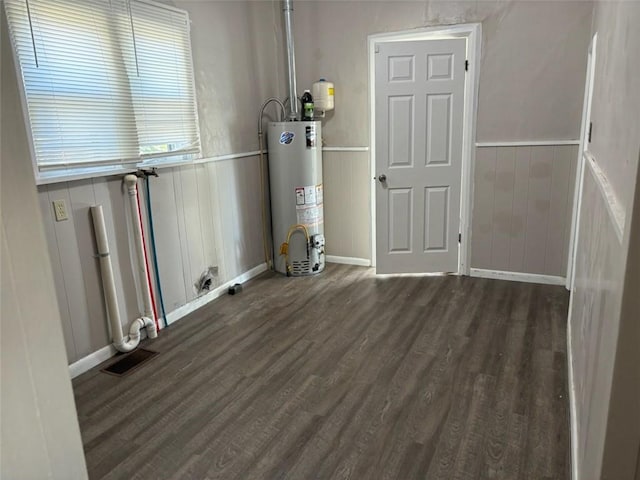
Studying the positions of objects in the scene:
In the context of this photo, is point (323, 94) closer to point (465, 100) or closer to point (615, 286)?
point (465, 100)

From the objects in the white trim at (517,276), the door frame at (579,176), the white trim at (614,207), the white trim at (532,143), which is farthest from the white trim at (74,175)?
the door frame at (579,176)

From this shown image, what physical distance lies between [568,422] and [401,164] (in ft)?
8.25

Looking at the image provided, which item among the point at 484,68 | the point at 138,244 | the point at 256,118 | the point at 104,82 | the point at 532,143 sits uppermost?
the point at 484,68

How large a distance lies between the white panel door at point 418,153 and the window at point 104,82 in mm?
1651

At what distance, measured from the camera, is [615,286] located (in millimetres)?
1105

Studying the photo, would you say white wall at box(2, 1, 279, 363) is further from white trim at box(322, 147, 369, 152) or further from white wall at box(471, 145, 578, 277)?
white wall at box(471, 145, 578, 277)

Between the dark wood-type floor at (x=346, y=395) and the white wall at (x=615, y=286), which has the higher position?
the white wall at (x=615, y=286)

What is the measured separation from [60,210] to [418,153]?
2.83 metres

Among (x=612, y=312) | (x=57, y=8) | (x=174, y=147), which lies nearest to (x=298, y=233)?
(x=174, y=147)

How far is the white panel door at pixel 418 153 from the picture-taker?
12.6 ft

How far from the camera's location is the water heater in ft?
13.6

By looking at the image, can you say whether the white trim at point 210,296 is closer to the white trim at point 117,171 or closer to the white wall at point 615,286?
the white trim at point 117,171

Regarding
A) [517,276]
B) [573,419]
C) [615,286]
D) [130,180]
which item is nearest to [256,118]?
[130,180]

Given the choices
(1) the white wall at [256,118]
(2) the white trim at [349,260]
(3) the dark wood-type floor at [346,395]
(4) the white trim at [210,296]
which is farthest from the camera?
(2) the white trim at [349,260]
